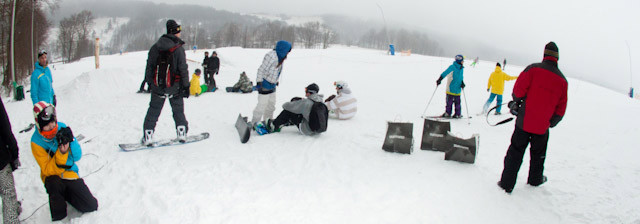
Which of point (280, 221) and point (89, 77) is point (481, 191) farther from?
point (89, 77)

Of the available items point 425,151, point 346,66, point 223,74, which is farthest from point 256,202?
point 346,66

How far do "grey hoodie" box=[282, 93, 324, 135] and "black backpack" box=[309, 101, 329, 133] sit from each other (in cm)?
Answer: 8

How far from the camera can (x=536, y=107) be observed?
3615mm

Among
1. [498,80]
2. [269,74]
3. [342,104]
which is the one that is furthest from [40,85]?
[498,80]

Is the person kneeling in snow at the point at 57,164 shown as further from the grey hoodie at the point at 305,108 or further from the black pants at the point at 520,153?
the black pants at the point at 520,153

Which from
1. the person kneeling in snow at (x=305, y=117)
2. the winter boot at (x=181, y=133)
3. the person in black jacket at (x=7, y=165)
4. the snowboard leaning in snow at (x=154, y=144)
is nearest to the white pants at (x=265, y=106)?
the person kneeling in snow at (x=305, y=117)

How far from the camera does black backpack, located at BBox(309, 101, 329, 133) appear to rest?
589 cm

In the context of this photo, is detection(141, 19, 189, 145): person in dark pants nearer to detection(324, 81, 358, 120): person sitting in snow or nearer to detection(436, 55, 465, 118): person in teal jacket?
detection(324, 81, 358, 120): person sitting in snow

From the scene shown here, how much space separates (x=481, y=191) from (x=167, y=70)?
180 inches

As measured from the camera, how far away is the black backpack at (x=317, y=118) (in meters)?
Result: 5.89

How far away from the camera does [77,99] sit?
41.2ft

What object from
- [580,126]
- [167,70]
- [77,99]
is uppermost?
[167,70]

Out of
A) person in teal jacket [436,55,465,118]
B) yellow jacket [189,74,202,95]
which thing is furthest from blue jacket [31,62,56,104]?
person in teal jacket [436,55,465,118]

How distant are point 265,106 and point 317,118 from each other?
1.09 metres
